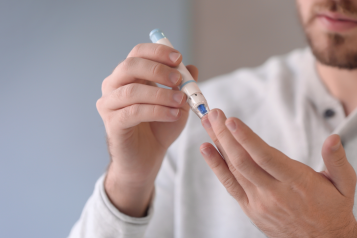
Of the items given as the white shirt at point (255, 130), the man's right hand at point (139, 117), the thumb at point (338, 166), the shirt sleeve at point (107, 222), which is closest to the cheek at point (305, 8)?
the white shirt at point (255, 130)

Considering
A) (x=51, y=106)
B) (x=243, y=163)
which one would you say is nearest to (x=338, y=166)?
(x=243, y=163)

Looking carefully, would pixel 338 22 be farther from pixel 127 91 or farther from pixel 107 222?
pixel 107 222

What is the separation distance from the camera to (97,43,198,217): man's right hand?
1.49 ft

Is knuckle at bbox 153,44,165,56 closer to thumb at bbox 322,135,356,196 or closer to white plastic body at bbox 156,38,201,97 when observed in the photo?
white plastic body at bbox 156,38,201,97

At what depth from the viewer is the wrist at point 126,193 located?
1.90 ft

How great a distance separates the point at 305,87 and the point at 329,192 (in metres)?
0.48

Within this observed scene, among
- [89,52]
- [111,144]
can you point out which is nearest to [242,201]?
[111,144]

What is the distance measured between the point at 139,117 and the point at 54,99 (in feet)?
1.58

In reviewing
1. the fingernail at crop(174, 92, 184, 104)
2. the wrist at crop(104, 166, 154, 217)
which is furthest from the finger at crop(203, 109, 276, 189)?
the wrist at crop(104, 166, 154, 217)

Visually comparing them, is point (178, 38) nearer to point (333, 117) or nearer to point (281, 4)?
point (281, 4)

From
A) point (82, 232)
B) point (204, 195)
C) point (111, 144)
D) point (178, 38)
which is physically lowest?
point (204, 195)

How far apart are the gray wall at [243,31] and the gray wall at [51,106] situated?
47 centimetres

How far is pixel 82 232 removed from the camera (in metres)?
0.60

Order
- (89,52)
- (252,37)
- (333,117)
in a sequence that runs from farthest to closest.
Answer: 1. (252,37)
2. (89,52)
3. (333,117)
